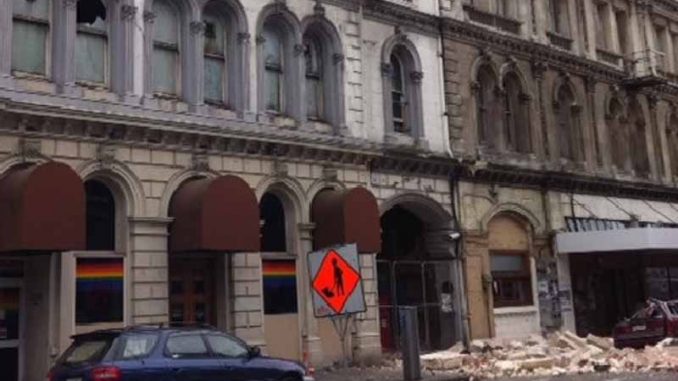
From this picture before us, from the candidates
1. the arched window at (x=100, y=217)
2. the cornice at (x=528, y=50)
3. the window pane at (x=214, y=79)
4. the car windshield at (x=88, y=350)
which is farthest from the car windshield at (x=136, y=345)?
the cornice at (x=528, y=50)

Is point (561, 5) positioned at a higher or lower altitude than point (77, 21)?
higher

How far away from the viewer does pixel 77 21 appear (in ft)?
60.1

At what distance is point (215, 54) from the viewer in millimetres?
20875

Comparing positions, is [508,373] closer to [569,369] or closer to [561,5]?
[569,369]

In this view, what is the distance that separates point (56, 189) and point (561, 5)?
75.9 feet

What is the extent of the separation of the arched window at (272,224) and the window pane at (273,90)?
7.88 ft

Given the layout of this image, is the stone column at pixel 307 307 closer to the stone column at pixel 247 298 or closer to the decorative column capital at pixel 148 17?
the stone column at pixel 247 298

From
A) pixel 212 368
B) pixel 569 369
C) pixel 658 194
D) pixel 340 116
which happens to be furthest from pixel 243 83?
pixel 658 194

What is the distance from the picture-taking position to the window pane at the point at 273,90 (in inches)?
863

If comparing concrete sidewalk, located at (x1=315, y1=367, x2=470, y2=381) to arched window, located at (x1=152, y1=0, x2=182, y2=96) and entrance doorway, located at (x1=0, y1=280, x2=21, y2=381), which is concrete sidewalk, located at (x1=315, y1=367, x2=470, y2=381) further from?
arched window, located at (x1=152, y1=0, x2=182, y2=96)

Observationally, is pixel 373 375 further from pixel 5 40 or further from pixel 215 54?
pixel 5 40

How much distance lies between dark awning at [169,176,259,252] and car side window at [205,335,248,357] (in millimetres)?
4433

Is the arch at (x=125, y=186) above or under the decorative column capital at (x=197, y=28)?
under

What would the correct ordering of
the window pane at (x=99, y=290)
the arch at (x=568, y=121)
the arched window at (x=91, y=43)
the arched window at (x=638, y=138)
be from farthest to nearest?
the arched window at (x=638, y=138)
the arch at (x=568, y=121)
the arched window at (x=91, y=43)
the window pane at (x=99, y=290)
